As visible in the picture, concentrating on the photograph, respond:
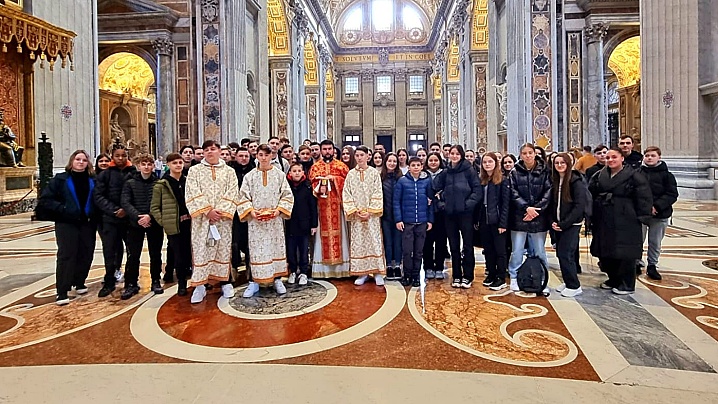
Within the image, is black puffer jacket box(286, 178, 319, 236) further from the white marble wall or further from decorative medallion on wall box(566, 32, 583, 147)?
decorative medallion on wall box(566, 32, 583, 147)

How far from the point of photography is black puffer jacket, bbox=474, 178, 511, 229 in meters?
4.73

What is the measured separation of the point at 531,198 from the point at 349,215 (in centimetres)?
183

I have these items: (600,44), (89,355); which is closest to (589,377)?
(89,355)

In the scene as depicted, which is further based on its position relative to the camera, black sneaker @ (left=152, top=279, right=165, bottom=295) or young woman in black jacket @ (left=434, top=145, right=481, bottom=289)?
young woman in black jacket @ (left=434, top=145, right=481, bottom=289)

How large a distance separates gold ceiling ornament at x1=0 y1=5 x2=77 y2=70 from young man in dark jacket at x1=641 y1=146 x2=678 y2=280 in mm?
10916

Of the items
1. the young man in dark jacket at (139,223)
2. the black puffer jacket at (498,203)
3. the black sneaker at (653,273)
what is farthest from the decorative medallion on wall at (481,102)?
the young man in dark jacket at (139,223)

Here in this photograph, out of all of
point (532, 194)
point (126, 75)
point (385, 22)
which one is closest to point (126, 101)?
point (126, 75)

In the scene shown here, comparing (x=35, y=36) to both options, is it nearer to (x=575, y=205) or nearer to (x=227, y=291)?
(x=227, y=291)

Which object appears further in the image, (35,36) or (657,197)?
(35,36)

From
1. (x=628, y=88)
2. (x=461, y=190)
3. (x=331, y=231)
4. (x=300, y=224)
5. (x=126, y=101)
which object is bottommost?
(x=331, y=231)

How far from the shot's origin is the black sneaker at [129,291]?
4.64 metres

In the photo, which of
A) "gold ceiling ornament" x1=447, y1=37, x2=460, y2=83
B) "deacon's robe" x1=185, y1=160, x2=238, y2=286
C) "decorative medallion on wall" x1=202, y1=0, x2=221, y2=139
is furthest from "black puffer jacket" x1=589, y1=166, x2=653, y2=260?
"gold ceiling ornament" x1=447, y1=37, x2=460, y2=83

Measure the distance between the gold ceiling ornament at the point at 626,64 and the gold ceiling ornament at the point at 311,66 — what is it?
53.9ft

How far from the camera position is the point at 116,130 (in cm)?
2134
